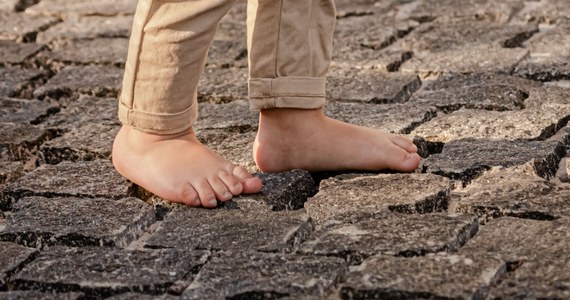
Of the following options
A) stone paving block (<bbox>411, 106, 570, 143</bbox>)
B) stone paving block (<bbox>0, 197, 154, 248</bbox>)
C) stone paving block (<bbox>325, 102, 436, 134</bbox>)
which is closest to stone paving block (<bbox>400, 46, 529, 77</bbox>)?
stone paving block (<bbox>325, 102, 436, 134</bbox>)

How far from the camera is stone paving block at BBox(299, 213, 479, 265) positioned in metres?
2.51

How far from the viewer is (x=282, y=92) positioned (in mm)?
3072

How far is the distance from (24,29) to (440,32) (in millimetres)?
1580

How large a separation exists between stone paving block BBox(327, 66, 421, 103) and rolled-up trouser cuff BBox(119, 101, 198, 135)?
85 centimetres

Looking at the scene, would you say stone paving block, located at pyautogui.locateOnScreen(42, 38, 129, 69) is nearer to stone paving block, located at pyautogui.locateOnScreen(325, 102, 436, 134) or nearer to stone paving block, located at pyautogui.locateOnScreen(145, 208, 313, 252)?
stone paving block, located at pyautogui.locateOnScreen(325, 102, 436, 134)

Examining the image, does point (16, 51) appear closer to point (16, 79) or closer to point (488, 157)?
point (16, 79)

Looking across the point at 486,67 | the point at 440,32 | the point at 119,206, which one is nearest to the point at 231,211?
the point at 119,206

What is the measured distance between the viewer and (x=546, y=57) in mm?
4109

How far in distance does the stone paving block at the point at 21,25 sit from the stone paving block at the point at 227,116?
123cm

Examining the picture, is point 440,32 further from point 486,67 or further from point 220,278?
point 220,278

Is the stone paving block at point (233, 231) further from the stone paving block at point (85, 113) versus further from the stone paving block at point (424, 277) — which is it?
the stone paving block at point (85, 113)

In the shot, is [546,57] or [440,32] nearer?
[546,57]

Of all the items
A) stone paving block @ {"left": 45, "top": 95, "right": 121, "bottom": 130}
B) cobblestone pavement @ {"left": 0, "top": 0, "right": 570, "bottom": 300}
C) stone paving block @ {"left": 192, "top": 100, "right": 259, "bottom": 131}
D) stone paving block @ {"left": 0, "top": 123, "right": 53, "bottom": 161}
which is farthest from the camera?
stone paving block @ {"left": 45, "top": 95, "right": 121, "bottom": 130}

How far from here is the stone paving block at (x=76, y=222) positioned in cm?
271
